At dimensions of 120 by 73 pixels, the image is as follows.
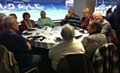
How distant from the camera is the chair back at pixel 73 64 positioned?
1972mm

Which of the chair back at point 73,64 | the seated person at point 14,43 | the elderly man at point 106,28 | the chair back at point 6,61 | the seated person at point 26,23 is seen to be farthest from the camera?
the seated person at point 26,23

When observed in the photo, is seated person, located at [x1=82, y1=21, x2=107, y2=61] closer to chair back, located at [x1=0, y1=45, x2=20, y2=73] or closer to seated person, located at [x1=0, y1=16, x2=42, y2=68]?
seated person, located at [x1=0, y1=16, x2=42, y2=68]

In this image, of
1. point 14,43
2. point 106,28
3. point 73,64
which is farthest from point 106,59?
point 106,28

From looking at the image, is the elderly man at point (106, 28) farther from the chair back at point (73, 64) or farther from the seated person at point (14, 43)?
the chair back at point (73, 64)

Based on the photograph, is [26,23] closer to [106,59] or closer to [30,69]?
[30,69]

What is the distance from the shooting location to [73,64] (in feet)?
6.50

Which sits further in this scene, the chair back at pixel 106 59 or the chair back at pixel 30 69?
the chair back at pixel 30 69

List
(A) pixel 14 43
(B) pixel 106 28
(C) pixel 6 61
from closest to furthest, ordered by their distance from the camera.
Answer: (C) pixel 6 61
(A) pixel 14 43
(B) pixel 106 28

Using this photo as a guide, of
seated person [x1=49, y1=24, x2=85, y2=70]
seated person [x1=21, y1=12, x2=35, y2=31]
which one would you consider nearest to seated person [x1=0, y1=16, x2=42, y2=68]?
seated person [x1=49, y1=24, x2=85, y2=70]

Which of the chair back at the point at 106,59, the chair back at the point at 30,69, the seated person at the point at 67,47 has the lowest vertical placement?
the chair back at the point at 30,69

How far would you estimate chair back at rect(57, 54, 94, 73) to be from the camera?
1972mm

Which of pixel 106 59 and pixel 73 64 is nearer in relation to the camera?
pixel 73 64

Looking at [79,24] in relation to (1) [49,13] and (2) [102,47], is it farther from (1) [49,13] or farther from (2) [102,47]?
(2) [102,47]

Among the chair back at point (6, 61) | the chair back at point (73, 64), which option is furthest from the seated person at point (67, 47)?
the chair back at point (6, 61)
